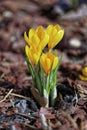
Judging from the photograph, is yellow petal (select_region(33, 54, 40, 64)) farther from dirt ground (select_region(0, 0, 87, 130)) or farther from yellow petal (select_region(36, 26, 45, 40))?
dirt ground (select_region(0, 0, 87, 130))

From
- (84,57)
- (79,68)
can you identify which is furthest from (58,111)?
(84,57)

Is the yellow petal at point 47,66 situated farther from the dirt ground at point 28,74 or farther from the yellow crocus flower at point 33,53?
the dirt ground at point 28,74

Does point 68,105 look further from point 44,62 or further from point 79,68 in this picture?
point 79,68

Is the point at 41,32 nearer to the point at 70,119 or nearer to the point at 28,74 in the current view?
the point at 70,119

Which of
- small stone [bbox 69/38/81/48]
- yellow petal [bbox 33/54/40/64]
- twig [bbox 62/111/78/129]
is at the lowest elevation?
twig [bbox 62/111/78/129]

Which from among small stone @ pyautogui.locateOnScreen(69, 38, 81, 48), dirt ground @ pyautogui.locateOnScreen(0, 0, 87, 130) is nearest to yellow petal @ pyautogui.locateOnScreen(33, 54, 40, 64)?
dirt ground @ pyautogui.locateOnScreen(0, 0, 87, 130)

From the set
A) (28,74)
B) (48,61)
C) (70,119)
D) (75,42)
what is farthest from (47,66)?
(75,42)

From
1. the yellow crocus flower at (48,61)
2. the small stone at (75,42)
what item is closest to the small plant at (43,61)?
the yellow crocus flower at (48,61)

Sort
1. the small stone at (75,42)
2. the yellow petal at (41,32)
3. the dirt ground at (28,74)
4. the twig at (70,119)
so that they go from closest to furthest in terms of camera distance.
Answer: the twig at (70,119), the dirt ground at (28,74), the yellow petal at (41,32), the small stone at (75,42)
